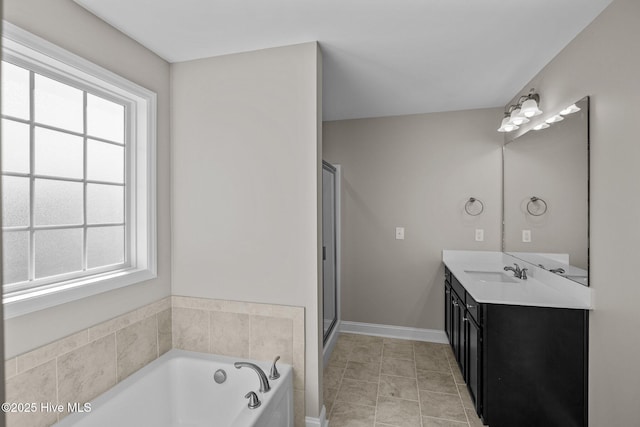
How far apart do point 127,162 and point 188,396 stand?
159cm

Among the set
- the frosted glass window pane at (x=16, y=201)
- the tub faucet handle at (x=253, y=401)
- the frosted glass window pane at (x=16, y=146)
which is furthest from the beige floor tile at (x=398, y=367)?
the frosted glass window pane at (x=16, y=146)

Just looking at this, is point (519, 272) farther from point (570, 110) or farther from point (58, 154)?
point (58, 154)

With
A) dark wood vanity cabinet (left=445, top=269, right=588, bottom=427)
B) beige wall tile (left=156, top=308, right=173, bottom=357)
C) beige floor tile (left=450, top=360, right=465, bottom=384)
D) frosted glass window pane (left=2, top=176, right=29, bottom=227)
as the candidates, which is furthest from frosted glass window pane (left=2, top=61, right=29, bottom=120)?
beige floor tile (left=450, top=360, right=465, bottom=384)

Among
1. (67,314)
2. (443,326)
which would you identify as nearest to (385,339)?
(443,326)

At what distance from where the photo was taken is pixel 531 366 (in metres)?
1.98

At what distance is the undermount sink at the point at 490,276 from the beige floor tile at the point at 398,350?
3.23 ft

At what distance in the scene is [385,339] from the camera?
345 centimetres

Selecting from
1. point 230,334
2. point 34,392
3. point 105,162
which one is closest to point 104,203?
point 105,162

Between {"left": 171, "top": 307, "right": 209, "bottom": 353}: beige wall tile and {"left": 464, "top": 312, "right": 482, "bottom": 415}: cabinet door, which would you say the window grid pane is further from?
{"left": 464, "top": 312, "right": 482, "bottom": 415}: cabinet door

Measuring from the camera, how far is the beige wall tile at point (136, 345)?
6.28ft

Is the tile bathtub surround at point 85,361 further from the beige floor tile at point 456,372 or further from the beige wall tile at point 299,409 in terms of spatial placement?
the beige floor tile at point 456,372

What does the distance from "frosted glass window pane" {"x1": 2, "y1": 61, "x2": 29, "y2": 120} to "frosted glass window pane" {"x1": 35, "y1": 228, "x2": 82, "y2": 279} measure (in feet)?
1.92

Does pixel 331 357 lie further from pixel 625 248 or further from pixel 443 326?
pixel 625 248

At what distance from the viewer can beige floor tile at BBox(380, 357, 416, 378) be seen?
2.76 metres
